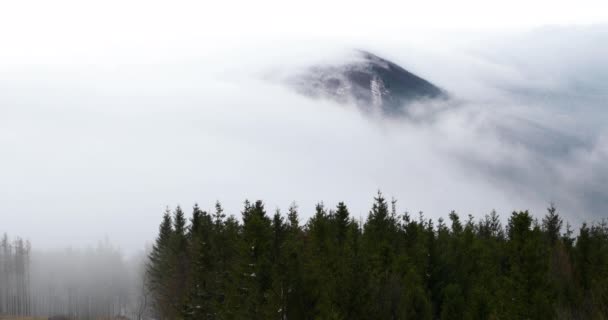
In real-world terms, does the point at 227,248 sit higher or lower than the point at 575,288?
higher

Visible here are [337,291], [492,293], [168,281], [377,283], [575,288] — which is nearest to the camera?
[337,291]

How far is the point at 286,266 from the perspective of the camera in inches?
2087

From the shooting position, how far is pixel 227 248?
70.9 meters

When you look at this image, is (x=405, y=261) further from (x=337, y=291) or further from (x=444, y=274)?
(x=337, y=291)

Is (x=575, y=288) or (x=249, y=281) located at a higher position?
(x=249, y=281)

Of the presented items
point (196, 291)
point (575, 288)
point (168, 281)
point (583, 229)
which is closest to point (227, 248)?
point (196, 291)

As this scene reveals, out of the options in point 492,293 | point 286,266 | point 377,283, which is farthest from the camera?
point 492,293

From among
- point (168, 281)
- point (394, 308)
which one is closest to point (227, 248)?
point (168, 281)

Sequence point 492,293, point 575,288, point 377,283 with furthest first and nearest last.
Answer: point 575,288 < point 492,293 < point 377,283

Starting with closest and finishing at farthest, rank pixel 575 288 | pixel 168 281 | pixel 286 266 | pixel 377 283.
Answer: pixel 377 283
pixel 286 266
pixel 575 288
pixel 168 281

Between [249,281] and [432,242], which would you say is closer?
[249,281]

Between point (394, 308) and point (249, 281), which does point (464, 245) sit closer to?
point (394, 308)

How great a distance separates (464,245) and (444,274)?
1056cm

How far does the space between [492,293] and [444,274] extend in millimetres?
5571
